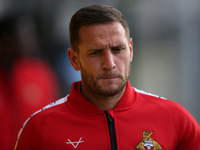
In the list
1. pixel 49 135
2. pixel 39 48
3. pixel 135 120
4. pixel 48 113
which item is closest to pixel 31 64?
pixel 39 48

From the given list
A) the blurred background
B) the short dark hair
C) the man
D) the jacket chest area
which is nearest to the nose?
the man

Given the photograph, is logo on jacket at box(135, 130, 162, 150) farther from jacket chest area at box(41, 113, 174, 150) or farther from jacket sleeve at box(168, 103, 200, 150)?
jacket sleeve at box(168, 103, 200, 150)

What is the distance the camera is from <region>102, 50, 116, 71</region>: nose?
1256 millimetres

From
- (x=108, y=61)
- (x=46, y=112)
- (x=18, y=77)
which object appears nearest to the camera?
(x=108, y=61)

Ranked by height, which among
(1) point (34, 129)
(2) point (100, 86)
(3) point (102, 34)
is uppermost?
(3) point (102, 34)

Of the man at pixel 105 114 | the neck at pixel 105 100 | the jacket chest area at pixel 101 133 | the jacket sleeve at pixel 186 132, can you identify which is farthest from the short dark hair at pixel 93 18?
the jacket sleeve at pixel 186 132

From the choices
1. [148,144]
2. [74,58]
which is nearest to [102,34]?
[74,58]

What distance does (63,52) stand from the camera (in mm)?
1952

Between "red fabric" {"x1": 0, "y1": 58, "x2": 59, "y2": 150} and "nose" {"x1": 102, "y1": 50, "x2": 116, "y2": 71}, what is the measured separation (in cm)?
77

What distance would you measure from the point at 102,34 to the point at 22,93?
91cm

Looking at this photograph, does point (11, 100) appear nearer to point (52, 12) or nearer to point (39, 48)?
point (39, 48)

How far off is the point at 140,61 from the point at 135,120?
800 mm

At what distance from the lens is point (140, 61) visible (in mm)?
2051

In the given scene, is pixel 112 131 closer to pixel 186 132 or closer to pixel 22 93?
pixel 186 132
